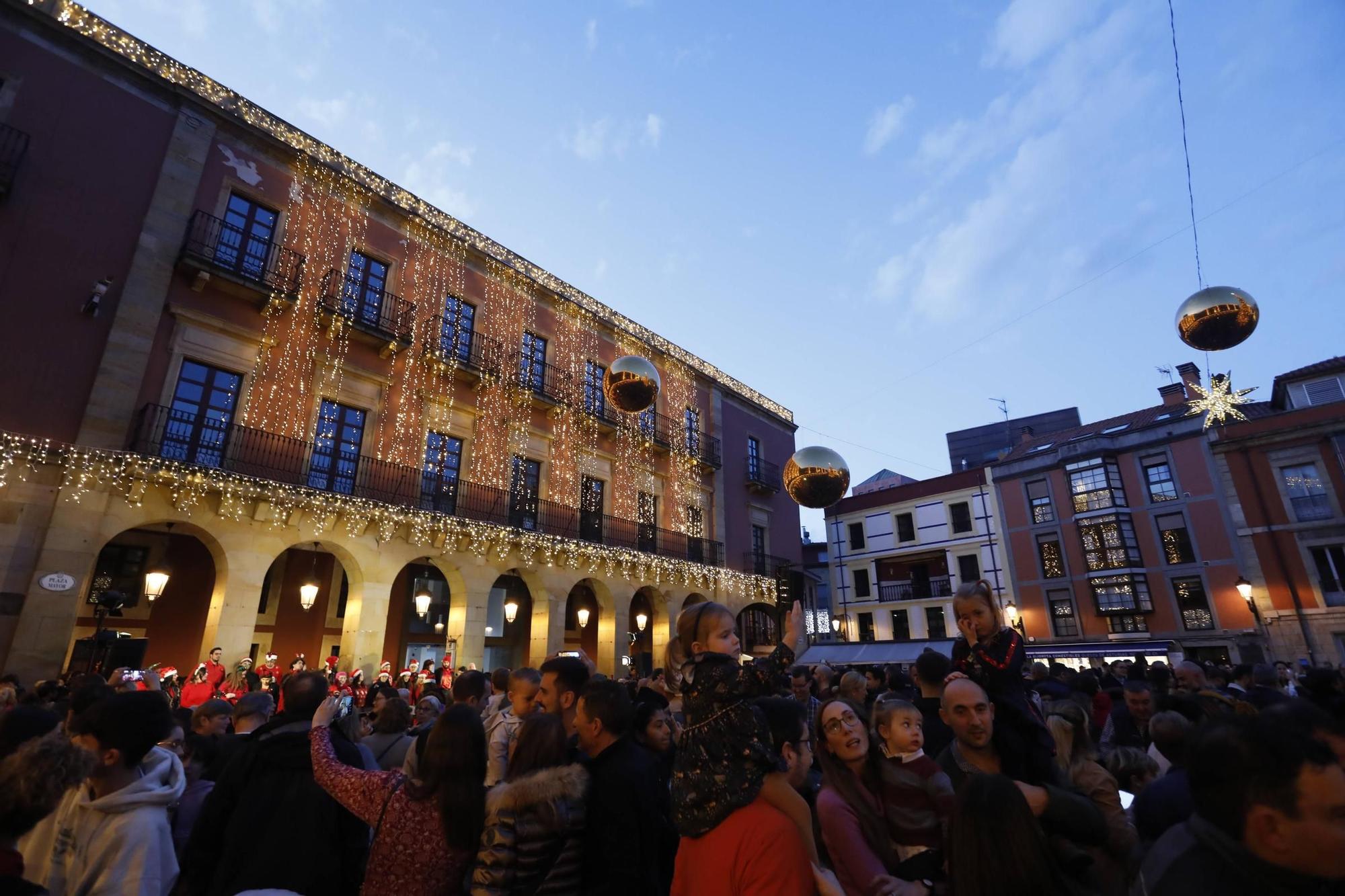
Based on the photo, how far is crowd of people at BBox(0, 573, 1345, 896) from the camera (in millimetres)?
1552

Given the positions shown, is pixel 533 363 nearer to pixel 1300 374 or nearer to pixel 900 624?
pixel 900 624

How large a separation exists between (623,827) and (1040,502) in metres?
29.0

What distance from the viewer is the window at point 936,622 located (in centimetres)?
2745

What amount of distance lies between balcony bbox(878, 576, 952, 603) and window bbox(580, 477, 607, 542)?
1741 centimetres

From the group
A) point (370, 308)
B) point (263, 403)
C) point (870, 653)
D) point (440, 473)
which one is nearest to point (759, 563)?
point (870, 653)

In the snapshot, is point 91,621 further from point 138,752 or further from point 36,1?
point 138,752

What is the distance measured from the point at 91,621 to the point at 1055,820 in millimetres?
14981

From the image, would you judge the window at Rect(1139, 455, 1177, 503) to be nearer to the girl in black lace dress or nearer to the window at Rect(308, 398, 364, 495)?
the window at Rect(308, 398, 364, 495)

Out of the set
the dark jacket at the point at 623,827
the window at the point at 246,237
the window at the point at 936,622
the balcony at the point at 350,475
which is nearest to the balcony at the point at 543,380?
the balcony at the point at 350,475

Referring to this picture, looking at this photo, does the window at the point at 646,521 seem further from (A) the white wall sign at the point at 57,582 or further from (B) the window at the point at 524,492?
(A) the white wall sign at the point at 57,582

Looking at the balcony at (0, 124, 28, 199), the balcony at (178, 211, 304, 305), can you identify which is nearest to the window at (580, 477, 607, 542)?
the balcony at (178, 211, 304, 305)

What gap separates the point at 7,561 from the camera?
9195mm

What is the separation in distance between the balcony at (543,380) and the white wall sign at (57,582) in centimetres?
963

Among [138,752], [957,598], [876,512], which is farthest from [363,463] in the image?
[876,512]
